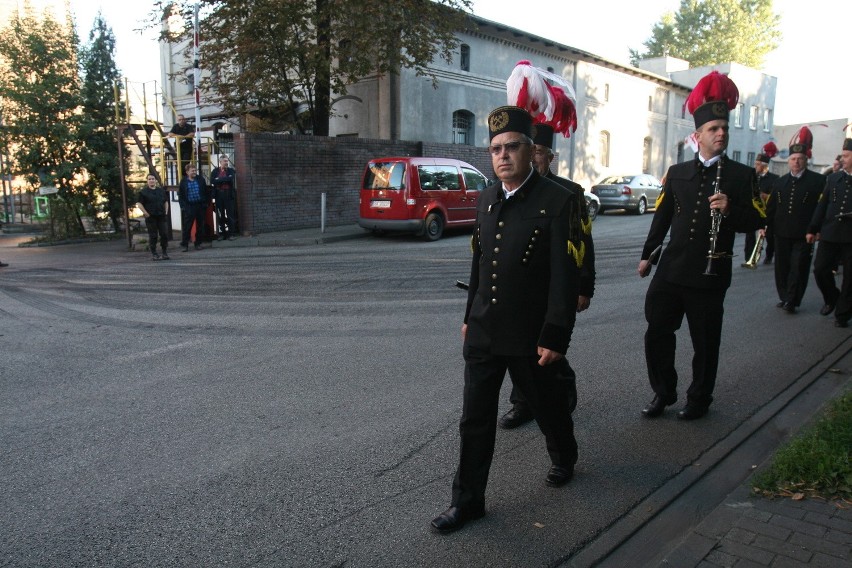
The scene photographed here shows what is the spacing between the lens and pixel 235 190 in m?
16.4

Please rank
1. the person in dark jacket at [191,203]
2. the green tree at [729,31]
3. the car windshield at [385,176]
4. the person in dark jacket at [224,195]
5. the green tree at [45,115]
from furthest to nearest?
1. the green tree at [729,31]
2. the green tree at [45,115]
3. the person in dark jacket at [224,195]
4. the car windshield at [385,176]
5. the person in dark jacket at [191,203]

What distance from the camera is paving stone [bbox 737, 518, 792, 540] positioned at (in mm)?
3068

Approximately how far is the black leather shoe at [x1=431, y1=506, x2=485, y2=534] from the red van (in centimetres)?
1270

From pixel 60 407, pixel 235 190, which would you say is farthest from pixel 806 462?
pixel 235 190

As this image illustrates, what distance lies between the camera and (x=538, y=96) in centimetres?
445

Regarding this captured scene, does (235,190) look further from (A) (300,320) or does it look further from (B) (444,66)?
(B) (444,66)

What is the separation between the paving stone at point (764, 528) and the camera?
3.07 meters

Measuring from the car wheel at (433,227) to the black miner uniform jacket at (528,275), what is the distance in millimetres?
12643

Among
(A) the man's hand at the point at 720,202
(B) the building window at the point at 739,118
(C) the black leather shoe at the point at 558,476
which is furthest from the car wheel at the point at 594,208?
(B) the building window at the point at 739,118

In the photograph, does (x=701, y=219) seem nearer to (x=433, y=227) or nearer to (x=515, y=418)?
(x=515, y=418)

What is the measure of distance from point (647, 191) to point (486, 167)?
21.8ft

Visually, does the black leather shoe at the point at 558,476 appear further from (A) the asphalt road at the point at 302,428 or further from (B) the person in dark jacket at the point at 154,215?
(B) the person in dark jacket at the point at 154,215

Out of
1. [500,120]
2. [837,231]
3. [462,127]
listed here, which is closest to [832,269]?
[837,231]

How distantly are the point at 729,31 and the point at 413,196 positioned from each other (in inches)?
2493
